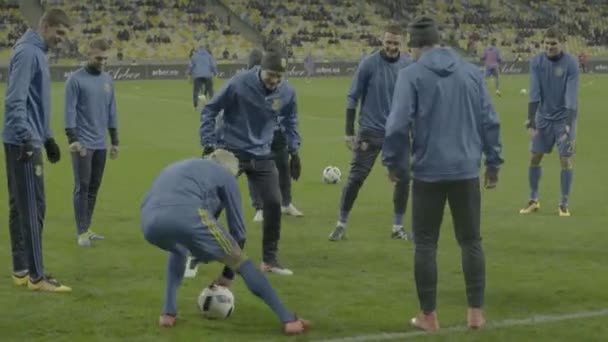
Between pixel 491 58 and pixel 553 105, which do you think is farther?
pixel 491 58

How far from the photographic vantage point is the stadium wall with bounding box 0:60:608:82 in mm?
51750

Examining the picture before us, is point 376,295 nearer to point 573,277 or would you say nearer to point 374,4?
point 573,277

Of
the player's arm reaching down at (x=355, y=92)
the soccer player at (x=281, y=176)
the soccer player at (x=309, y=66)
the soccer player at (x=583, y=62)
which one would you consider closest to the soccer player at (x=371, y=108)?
the player's arm reaching down at (x=355, y=92)

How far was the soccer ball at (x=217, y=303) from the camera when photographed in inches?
314

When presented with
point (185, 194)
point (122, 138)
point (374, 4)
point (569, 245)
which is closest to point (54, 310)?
point (185, 194)

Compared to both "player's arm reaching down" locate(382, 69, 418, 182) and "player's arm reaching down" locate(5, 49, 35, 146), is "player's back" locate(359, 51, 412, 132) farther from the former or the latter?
"player's arm reaching down" locate(5, 49, 35, 146)

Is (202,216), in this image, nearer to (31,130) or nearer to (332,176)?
(31,130)

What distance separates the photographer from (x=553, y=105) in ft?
44.2

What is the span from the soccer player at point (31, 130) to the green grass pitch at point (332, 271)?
488 mm

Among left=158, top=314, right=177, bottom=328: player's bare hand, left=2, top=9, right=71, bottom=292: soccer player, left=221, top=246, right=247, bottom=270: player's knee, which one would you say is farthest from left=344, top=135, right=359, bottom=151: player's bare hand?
left=221, top=246, right=247, bottom=270: player's knee

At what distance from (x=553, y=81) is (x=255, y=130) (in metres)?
5.24

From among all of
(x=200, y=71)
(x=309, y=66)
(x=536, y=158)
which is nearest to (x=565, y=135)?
(x=536, y=158)

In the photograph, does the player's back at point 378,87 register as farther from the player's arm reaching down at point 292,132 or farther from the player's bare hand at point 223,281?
the player's bare hand at point 223,281

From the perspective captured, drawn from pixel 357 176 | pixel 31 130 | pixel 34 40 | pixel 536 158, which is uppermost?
pixel 34 40
